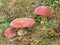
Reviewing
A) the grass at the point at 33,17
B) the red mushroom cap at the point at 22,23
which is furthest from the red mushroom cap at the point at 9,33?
the red mushroom cap at the point at 22,23

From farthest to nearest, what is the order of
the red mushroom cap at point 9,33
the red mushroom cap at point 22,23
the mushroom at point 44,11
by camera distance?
the mushroom at point 44,11 → the red mushroom cap at point 9,33 → the red mushroom cap at point 22,23

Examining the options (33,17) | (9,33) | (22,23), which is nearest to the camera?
(22,23)

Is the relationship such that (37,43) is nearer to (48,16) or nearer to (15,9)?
(48,16)

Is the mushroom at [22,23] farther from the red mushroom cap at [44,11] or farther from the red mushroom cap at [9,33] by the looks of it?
the red mushroom cap at [44,11]

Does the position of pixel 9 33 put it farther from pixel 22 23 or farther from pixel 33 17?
pixel 33 17

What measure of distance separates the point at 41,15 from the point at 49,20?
0.32m

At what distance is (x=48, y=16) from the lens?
20.6ft

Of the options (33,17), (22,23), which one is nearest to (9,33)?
(22,23)

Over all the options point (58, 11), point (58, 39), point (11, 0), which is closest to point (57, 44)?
point (58, 39)

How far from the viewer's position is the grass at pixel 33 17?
222 inches

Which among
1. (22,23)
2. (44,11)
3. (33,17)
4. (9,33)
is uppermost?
(44,11)

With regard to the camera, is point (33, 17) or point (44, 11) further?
point (33, 17)

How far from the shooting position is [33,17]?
6438mm

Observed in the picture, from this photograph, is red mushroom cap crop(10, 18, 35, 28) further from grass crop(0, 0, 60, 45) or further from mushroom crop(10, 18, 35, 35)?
grass crop(0, 0, 60, 45)
